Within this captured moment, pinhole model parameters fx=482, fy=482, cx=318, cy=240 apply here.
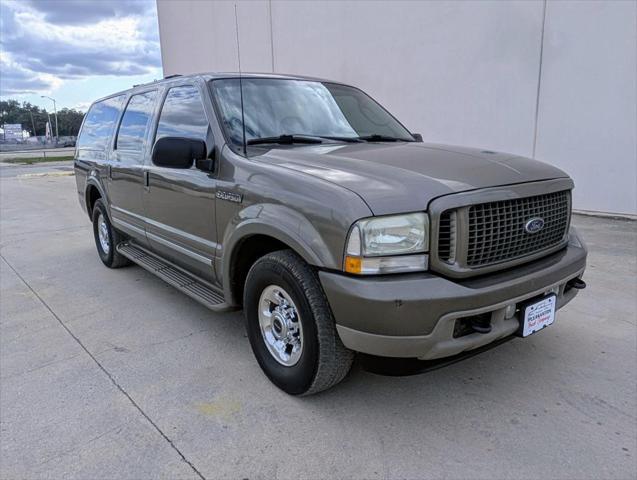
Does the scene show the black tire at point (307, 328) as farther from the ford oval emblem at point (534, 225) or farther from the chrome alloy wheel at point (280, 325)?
the ford oval emblem at point (534, 225)

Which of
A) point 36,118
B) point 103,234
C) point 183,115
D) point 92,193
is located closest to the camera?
point 183,115

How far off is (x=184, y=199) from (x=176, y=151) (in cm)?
64

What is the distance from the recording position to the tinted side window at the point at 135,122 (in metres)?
4.35

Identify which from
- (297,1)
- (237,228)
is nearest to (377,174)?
(237,228)

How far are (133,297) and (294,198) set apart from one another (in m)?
2.82

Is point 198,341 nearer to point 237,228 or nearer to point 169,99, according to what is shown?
point 237,228

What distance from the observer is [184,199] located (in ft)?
11.9

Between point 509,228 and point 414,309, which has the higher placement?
point 509,228

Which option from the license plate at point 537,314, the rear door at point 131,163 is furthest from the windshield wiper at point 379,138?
the rear door at point 131,163

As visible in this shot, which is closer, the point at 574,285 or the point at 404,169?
the point at 404,169

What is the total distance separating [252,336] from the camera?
10.1ft

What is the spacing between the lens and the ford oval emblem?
103 inches

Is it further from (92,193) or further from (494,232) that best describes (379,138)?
(92,193)

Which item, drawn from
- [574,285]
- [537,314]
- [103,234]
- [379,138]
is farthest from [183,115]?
[574,285]
